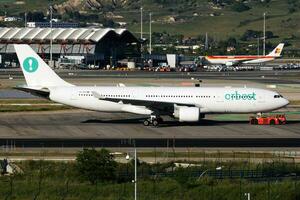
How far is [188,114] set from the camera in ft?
273

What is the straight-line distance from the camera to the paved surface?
77188 mm

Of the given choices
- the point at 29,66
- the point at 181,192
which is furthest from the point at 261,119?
the point at 181,192

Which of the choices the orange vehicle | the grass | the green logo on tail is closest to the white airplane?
the orange vehicle

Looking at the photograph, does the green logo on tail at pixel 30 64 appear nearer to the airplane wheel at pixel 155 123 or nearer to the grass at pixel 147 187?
the airplane wheel at pixel 155 123

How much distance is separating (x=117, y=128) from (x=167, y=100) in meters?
5.65

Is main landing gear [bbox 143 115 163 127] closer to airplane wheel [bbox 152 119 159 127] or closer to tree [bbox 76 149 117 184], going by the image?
airplane wheel [bbox 152 119 159 127]

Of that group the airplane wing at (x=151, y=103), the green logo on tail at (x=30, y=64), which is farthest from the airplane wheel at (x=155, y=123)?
the green logo on tail at (x=30, y=64)

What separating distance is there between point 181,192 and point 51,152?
17.2 metres

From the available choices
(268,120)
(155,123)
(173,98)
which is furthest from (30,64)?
(268,120)

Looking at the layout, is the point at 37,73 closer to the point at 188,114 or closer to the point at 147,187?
the point at 188,114

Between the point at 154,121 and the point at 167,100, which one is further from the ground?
the point at 167,100

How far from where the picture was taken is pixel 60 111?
97.4 meters

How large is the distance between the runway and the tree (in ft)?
49.9

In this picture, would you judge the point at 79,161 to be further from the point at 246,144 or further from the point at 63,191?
the point at 246,144
